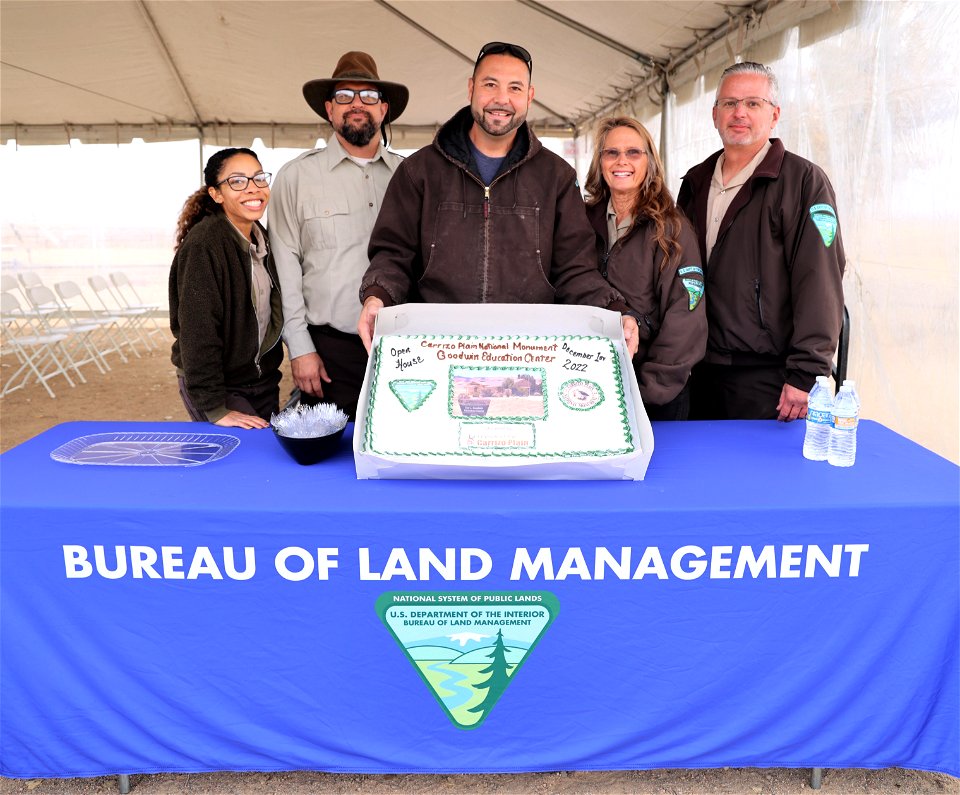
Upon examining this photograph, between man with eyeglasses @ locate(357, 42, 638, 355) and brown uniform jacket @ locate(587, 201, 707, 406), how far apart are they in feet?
0.25

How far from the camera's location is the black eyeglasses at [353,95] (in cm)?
242

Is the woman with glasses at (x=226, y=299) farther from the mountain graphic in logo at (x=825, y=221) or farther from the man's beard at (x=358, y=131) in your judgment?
the mountain graphic in logo at (x=825, y=221)

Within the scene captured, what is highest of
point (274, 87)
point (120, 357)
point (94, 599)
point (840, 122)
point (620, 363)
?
point (274, 87)

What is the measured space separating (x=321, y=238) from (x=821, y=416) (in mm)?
1598

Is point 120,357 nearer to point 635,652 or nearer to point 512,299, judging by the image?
point 512,299

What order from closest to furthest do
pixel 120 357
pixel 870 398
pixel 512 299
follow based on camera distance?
pixel 512 299
pixel 870 398
pixel 120 357

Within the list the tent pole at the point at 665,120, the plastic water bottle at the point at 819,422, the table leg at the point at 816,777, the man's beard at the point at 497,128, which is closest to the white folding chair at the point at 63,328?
the tent pole at the point at 665,120

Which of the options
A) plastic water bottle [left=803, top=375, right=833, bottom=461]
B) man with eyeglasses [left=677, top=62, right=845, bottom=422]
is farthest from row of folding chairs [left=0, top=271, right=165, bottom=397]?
plastic water bottle [left=803, top=375, right=833, bottom=461]

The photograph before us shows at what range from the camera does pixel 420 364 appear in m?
1.71

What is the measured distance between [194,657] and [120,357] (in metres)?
6.78

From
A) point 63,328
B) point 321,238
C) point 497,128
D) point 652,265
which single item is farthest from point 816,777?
point 63,328

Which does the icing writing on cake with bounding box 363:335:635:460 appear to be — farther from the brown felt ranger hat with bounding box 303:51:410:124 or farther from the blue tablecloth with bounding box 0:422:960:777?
the brown felt ranger hat with bounding box 303:51:410:124

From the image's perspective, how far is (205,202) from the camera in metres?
2.25

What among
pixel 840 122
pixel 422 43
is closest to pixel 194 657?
pixel 840 122
